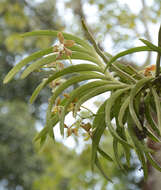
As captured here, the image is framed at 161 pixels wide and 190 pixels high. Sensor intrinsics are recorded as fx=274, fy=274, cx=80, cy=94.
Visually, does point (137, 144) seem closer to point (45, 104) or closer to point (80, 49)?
point (80, 49)

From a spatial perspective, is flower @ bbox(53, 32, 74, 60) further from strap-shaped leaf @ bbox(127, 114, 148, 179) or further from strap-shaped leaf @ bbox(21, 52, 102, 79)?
strap-shaped leaf @ bbox(127, 114, 148, 179)

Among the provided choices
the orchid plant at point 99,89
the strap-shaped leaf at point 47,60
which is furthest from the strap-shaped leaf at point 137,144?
the strap-shaped leaf at point 47,60

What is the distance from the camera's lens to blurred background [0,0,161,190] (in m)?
1.59

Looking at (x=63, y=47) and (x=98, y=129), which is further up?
(x=63, y=47)

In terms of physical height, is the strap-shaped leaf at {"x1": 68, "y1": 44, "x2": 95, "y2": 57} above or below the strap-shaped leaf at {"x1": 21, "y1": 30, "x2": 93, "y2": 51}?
below

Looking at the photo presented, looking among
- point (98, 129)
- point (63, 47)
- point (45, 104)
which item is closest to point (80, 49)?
point (63, 47)

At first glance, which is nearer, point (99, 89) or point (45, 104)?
point (99, 89)

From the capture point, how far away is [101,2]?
72.1 inches

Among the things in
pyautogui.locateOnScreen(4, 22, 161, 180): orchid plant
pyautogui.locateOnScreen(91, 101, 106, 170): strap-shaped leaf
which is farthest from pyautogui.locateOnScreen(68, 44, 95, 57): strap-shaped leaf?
pyautogui.locateOnScreen(91, 101, 106, 170): strap-shaped leaf

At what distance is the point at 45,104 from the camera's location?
2219 millimetres

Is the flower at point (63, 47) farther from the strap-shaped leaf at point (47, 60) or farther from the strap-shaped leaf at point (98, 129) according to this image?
the strap-shaped leaf at point (98, 129)

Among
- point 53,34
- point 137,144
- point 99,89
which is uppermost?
point 53,34

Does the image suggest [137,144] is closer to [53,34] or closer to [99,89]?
[99,89]

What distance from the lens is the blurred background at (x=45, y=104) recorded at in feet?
5.22
